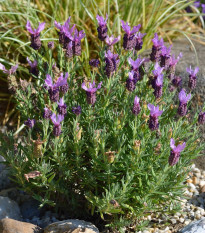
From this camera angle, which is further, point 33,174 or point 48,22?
point 48,22

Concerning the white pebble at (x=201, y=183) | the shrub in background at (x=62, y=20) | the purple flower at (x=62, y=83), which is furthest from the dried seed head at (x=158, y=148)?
the shrub in background at (x=62, y=20)

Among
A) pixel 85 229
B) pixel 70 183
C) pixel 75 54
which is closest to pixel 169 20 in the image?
pixel 75 54

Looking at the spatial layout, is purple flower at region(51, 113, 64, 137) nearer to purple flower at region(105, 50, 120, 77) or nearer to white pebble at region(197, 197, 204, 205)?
purple flower at region(105, 50, 120, 77)

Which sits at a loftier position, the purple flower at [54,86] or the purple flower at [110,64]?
the purple flower at [110,64]

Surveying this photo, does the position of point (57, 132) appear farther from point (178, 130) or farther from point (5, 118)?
point (5, 118)

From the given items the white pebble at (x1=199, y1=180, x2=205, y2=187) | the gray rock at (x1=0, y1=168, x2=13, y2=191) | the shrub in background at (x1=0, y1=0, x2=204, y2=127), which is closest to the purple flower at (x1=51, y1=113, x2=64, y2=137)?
the gray rock at (x1=0, y1=168, x2=13, y2=191)

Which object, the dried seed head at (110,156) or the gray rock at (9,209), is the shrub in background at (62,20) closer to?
the gray rock at (9,209)
